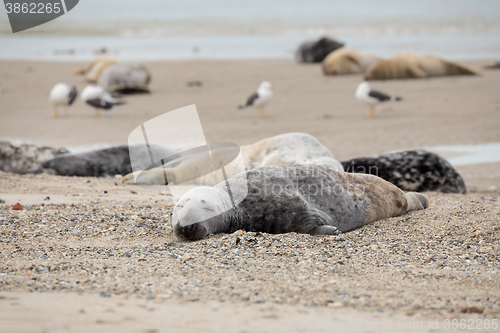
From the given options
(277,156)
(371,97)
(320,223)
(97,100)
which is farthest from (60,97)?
(320,223)

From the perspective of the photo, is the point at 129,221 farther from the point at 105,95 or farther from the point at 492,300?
the point at 105,95

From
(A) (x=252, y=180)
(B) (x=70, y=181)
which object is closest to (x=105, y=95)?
(B) (x=70, y=181)

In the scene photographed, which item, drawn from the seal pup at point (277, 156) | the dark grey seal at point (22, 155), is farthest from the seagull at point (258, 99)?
the seal pup at point (277, 156)

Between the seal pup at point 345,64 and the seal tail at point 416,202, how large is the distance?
1085cm

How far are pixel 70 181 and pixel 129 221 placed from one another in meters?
1.86

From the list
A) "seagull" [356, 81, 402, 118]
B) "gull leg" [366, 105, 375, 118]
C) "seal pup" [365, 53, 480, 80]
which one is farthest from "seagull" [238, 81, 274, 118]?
"seal pup" [365, 53, 480, 80]

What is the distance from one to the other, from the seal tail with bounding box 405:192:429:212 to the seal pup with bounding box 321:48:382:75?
35.6 ft

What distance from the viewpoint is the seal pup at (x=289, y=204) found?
3.66 metres

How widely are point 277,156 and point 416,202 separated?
4.63 ft

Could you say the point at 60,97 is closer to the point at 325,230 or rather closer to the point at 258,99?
the point at 258,99

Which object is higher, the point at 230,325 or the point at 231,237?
the point at 230,325

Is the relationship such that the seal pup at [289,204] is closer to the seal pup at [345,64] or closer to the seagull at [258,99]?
the seagull at [258,99]

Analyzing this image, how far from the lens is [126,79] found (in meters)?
12.9

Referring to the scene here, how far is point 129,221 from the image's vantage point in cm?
404
